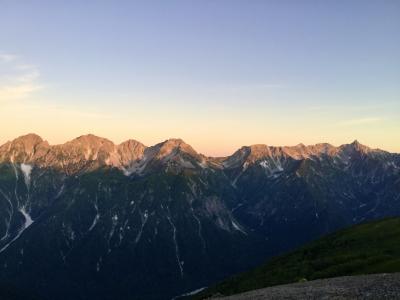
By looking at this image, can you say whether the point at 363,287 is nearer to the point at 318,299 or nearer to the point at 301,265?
the point at 318,299

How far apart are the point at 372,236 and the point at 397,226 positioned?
10.1 metres

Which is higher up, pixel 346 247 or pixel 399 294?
pixel 399 294

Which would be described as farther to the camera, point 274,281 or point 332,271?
point 274,281

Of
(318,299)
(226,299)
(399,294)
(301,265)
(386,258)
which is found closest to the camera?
(399,294)

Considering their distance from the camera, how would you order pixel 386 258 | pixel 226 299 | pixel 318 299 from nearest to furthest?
pixel 318 299 → pixel 226 299 → pixel 386 258

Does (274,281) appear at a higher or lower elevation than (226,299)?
lower

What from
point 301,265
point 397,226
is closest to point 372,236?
point 397,226

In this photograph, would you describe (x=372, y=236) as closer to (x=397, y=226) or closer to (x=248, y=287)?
(x=397, y=226)

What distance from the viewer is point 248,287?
17812 centimetres

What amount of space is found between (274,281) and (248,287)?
1388cm

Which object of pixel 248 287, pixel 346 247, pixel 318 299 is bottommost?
pixel 248 287

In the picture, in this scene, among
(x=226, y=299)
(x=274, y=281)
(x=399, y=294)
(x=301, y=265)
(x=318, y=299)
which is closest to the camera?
A: (x=399, y=294)

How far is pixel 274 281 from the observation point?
168 meters

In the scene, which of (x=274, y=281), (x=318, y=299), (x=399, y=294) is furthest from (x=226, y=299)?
(x=274, y=281)
